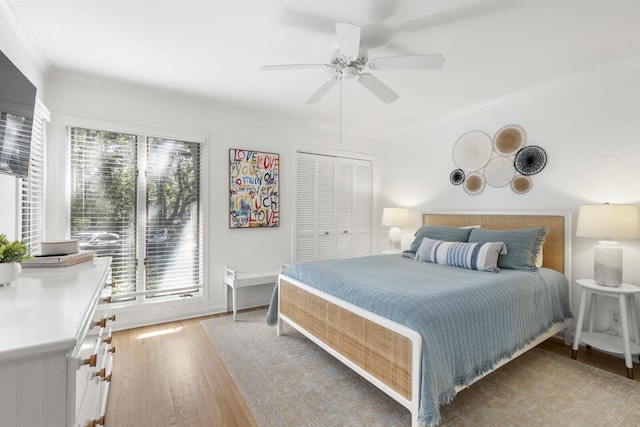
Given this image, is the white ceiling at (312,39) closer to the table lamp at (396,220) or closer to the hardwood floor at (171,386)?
the table lamp at (396,220)

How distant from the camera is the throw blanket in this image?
165 cm

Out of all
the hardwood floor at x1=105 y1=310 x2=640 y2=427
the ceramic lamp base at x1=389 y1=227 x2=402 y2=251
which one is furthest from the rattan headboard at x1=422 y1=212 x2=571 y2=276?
the ceramic lamp base at x1=389 y1=227 x2=402 y2=251

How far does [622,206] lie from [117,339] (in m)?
4.64

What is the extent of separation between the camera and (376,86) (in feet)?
7.88

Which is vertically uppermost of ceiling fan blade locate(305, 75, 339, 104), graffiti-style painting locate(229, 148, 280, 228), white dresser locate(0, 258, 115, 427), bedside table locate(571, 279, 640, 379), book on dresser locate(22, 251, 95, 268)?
ceiling fan blade locate(305, 75, 339, 104)

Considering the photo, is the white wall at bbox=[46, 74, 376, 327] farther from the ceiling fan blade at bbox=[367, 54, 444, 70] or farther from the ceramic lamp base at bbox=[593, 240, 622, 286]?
the ceramic lamp base at bbox=[593, 240, 622, 286]

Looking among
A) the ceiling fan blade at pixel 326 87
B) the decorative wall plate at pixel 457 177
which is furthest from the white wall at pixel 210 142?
the decorative wall plate at pixel 457 177

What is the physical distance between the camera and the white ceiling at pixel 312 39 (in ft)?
6.35

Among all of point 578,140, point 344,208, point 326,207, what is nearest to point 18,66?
point 326,207

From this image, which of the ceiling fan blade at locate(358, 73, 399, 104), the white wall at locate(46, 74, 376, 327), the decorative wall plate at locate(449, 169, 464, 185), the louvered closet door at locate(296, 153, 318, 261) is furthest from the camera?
the louvered closet door at locate(296, 153, 318, 261)

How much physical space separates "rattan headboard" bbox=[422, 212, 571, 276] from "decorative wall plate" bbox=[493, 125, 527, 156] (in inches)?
28.3

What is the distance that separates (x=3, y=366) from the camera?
2.58 feet

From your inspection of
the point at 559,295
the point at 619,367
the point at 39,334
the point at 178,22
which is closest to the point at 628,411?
the point at 619,367

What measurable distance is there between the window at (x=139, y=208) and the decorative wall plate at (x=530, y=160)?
→ 3651mm
